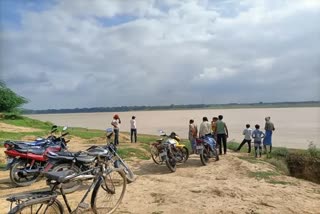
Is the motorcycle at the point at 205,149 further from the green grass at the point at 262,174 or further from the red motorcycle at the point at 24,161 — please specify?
the red motorcycle at the point at 24,161

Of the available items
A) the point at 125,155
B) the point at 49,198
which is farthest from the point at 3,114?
the point at 49,198

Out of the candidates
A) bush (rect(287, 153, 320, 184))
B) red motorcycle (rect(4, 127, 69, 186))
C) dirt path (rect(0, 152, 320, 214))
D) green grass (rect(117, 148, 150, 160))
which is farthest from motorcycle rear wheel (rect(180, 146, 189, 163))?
bush (rect(287, 153, 320, 184))

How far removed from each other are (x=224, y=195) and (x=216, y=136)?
6.07 meters

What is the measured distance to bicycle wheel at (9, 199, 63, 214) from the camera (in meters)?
4.32

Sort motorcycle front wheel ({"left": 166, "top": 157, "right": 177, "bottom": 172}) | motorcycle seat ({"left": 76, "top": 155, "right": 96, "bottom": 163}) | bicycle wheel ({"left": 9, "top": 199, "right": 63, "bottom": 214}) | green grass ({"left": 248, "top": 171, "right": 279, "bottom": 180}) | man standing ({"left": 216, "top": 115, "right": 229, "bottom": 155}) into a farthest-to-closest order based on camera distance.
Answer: man standing ({"left": 216, "top": 115, "right": 229, "bottom": 155}), motorcycle front wheel ({"left": 166, "top": 157, "right": 177, "bottom": 172}), green grass ({"left": 248, "top": 171, "right": 279, "bottom": 180}), motorcycle seat ({"left": 76, "top": 155, "right": 96, "bottom": 163}), bicycle wheel ({"left": 9, "top": 199, "right": 63, "bottom": 214})

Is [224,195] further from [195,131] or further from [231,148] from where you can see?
[231,148]

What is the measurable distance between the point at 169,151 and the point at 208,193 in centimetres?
281

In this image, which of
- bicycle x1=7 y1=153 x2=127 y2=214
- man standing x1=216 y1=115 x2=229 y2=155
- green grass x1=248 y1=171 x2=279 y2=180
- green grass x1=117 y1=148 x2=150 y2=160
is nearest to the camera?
bicycle x1=7 y1=153 x2=127 y2=214

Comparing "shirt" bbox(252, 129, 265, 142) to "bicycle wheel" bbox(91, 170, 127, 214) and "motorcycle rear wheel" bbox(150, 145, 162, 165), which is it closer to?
"motorcycle rear wheel" bbox(150, 145, 162, 165)

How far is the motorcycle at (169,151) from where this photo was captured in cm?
974

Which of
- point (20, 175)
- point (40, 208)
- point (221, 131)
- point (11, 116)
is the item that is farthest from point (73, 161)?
point (11, 116)

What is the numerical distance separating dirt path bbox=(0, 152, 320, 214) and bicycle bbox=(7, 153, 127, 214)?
32 cm

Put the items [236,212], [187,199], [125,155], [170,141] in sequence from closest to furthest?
[236,212] < [187,199] < [170,141] < [125,155]

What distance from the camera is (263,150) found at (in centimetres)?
1523
